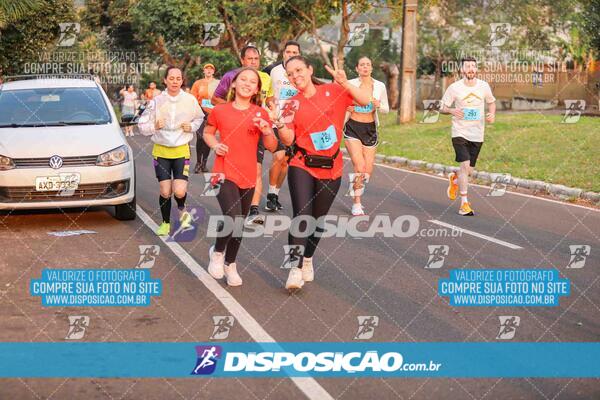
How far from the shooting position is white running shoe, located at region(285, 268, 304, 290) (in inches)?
323

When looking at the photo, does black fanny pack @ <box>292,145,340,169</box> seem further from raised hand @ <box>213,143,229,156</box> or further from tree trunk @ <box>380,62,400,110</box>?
tree trunk @ <box>380,62,400,110</box>

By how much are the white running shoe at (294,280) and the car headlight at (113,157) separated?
4.23 meters

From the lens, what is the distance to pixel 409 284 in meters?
8.68

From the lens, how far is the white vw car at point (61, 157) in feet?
37.1

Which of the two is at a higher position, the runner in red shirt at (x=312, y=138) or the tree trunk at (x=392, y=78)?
the runner in red shirt at (x=312, y=138)

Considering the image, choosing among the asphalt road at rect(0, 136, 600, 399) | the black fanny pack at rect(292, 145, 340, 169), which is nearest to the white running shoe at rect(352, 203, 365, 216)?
the asphalt road at rect(0, 136, 600, 399)

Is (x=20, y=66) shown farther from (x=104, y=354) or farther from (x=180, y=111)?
(x=104, y=354)

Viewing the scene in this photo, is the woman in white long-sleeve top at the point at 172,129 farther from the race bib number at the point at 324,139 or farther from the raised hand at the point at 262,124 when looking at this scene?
the race bib number at the point at 324,139

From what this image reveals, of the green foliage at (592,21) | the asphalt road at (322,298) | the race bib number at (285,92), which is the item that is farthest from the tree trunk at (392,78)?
the race bib number at (285,92)

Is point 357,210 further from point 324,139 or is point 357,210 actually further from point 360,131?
point 324,139

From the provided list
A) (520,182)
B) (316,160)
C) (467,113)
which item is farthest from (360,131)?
(316,160)

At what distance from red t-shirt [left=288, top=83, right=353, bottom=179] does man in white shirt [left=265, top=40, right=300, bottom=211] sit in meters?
3.53

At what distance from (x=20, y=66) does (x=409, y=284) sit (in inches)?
1238

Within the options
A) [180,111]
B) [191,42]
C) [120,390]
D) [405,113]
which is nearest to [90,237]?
[180,111]
